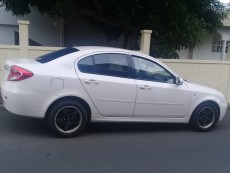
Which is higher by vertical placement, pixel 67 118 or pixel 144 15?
pixel 144 15

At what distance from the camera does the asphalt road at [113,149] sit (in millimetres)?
5363

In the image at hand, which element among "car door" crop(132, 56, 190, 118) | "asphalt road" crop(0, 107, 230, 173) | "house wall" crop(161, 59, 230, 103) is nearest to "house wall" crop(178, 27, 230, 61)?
"house wall" crop(161, 59, 230, 103)

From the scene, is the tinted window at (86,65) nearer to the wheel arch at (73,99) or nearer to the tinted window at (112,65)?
the tinted window at (112,65)

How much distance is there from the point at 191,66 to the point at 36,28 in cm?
715

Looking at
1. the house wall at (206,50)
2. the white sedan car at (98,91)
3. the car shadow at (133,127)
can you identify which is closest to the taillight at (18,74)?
the white sedan car at (98,91)

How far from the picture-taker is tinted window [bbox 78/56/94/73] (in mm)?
6641

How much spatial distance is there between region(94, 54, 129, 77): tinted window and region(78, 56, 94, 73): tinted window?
0.31 ft

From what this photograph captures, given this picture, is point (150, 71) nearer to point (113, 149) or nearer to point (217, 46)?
point (113, 149)

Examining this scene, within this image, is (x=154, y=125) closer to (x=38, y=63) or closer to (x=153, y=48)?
→ (x=38, y=63)

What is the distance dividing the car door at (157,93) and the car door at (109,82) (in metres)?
0.19

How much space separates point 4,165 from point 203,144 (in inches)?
143

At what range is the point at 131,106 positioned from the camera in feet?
22.8

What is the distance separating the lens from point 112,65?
6906 millimetres

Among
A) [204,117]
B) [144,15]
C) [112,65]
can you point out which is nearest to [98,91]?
[112,65]
